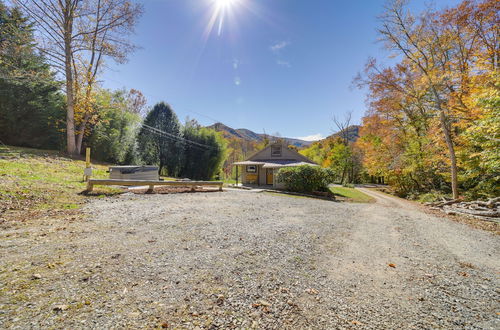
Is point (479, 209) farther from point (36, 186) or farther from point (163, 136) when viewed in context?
point (163, 136)

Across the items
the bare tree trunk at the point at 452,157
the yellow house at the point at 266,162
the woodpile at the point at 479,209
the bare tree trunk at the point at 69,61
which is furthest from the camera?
the yellow house at the point at 266,162

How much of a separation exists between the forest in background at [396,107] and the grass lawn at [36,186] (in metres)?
4.24

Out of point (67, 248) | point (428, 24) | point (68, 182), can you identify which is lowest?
point (67, 248)

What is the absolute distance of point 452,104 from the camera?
1059cm

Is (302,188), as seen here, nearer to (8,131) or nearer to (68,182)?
(68,182)

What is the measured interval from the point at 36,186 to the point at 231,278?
302 inches

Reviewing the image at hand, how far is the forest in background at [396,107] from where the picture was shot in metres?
9.58

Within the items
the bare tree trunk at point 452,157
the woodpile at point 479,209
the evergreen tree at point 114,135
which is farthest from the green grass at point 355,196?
the evergreen tree at point 114,135

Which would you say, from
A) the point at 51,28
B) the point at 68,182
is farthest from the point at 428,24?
the point at 51,28

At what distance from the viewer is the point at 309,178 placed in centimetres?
1379

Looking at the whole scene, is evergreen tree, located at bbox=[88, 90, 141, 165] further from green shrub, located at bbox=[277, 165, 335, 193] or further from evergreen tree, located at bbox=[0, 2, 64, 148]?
green shrub, located at bbox=[277, 165, 335, 193]

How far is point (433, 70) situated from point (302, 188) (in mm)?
10044

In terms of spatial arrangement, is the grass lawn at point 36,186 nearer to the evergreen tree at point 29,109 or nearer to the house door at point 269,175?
the evergreen tree at point 29,109

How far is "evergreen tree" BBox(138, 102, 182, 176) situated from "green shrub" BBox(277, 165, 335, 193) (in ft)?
46.2
